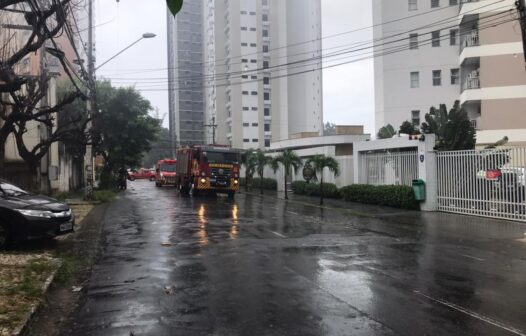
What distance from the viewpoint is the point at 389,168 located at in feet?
77.2

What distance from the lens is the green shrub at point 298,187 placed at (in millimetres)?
32250

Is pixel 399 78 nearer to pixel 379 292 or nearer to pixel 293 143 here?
pixel 293 143

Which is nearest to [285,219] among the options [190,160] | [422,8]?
[190,160]

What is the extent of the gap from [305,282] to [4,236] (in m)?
6.42

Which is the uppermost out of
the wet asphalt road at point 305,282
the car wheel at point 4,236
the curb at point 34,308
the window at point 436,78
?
the window at point 436,78

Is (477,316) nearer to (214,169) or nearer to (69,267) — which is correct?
(69,267)

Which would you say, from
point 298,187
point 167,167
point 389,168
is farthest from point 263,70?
point 389,168

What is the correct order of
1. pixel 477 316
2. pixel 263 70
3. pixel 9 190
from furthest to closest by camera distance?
pixel 263 70
pixel 9 190
pixel 477 316

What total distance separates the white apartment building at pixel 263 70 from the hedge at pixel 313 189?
5394cm

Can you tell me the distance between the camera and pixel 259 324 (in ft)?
18.9

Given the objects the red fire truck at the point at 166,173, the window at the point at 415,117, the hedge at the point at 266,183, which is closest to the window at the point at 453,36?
the window at the point at 415,117

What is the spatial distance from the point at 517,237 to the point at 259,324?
32.8 feet

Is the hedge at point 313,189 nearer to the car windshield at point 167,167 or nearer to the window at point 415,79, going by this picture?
the window at point 415,79

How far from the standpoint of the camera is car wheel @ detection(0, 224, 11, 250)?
34.4ft
